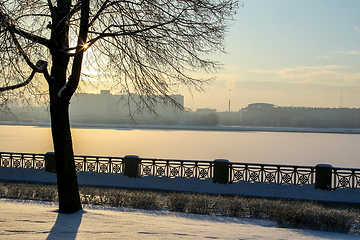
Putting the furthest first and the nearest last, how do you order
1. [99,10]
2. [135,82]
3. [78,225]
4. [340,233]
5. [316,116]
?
1. [316,116]
2. [135,82]
3. [99,10]
4. [340,233]
5. [78,225]

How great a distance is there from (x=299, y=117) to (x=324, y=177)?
4671 inches

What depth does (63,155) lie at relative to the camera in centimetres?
630

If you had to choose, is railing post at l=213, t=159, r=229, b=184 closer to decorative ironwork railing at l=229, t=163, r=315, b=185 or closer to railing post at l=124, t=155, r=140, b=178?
decorative ironwork railing at l=229, t=163, r=315, b=185

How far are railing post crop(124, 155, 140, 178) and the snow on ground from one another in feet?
18.4

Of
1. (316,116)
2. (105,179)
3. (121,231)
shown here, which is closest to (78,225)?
(121,231)

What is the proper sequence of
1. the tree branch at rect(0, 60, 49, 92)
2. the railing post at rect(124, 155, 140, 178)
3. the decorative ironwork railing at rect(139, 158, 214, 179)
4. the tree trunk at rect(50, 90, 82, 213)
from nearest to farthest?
the tree branch at rect(0, 60, 49, 92)
the tree trunk at rect(50, 90, 82, 213)
the decorative ironwork railing at rect(139, 158, 214, 179)
the railing post at rect(124, 155, 140, 178)

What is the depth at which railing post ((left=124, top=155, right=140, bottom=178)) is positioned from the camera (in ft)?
40.5

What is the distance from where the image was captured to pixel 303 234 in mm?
5316

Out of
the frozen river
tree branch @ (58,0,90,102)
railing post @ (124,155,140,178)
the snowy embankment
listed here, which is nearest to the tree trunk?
tree branch @ (58,0,90,102)

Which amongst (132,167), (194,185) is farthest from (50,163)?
(194,185)

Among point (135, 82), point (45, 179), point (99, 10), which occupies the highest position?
point (99, 10)

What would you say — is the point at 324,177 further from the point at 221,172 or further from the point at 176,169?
the point at 176,169

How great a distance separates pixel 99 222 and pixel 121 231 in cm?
75

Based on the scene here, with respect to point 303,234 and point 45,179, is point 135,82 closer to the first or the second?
point 303,234
